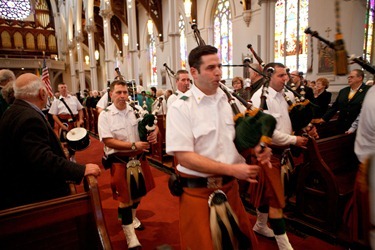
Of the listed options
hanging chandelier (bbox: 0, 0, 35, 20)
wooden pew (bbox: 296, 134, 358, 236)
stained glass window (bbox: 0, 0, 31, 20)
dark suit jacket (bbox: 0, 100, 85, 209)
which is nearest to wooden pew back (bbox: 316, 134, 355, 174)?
wooden pew (bbox: 296, 134, 358, 236)

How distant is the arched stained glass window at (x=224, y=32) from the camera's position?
43.7ft

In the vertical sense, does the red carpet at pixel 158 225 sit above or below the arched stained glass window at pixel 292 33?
below

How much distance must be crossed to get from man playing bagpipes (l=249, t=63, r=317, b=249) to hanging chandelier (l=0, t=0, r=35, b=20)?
3426 centimetres

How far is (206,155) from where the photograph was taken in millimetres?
1792

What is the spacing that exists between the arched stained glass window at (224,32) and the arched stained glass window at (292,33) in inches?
110

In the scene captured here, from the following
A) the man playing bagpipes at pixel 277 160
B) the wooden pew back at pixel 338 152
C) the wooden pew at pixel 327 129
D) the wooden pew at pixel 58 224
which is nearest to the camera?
the wooden pew at pixel 58 224

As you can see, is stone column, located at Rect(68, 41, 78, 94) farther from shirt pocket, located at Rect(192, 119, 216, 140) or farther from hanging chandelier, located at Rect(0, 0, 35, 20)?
shirt pocket, located at Rect(192, 119, 216, 140)

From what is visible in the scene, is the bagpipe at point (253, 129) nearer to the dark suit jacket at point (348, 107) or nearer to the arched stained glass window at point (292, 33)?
the dark suit jacket at point (348, 107)

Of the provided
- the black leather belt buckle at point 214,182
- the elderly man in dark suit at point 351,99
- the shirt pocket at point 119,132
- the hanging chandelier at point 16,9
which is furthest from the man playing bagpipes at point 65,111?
the hanging chandelier at point 16,9

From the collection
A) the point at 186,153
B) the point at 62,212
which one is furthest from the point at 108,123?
the point at 186,153

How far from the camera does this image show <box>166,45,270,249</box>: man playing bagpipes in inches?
68.9

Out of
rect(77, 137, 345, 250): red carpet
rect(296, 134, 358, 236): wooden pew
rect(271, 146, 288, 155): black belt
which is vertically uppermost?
rect(271, 146, 288, 155): black belt

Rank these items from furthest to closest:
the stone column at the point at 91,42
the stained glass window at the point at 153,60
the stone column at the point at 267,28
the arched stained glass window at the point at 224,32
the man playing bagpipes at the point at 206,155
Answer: the stained glass window at the point at 153,60, the stone column at the point at 91,42, the arched stained glass window at the point at 224,32, the stone column at the point at 267,28, the man playing bagpipes at the point at 206,155

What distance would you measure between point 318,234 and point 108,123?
2.72 metres
